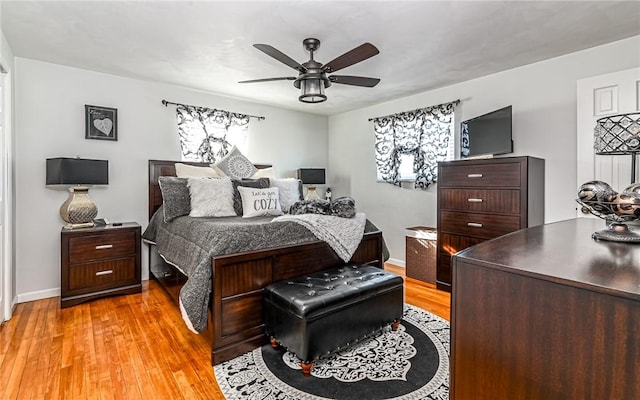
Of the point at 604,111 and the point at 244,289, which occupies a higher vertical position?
the point at 604,111

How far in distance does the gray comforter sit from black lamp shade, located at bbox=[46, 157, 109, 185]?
1.03 metres

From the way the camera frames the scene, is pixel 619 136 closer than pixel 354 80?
Yes

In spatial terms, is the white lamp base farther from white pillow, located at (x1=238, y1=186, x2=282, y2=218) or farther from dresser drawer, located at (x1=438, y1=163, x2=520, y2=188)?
dresser drawer, located at (x1=438, y1=163, x2=520, y2=188)

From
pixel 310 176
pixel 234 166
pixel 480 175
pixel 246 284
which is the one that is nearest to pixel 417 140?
pixel 480 175

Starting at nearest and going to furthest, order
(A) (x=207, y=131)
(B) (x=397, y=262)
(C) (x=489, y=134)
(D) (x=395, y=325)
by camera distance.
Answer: (D) (x=395, y=325) < (C) (x=489, y=134) < (A) (x=207, y=131) < (B) (x=397, y=262)

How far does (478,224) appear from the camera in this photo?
10.7 feet

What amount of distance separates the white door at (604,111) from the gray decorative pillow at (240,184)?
125 inches

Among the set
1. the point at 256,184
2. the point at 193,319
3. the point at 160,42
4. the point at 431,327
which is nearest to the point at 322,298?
the point at 193,319

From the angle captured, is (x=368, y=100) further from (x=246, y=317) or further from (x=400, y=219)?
(x=246, y=317)

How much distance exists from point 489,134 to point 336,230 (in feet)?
6.71

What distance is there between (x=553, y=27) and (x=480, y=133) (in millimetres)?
1169

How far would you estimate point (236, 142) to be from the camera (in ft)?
15.0

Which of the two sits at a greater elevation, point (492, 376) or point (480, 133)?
point (480, 133)

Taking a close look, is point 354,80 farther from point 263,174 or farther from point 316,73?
point 263,174
